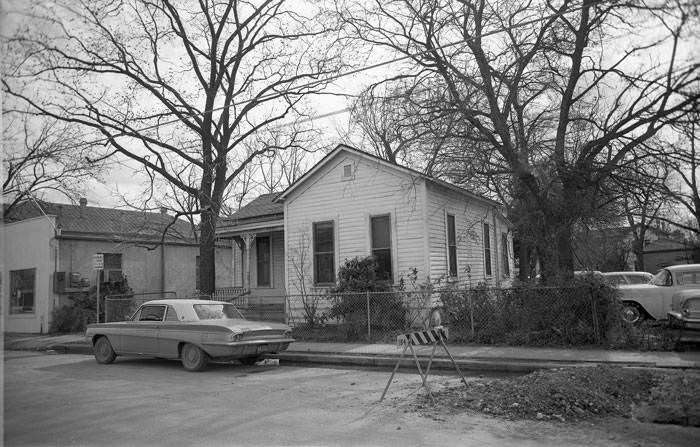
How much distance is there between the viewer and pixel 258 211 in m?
23.4

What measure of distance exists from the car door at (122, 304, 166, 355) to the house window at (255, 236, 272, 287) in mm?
9829

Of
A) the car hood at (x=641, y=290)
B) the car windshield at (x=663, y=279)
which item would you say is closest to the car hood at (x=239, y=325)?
the car hood at (x=641, y=290)

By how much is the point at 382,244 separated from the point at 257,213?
7381mm

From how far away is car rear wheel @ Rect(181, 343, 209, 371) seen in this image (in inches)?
450

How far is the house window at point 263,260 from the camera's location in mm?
22656

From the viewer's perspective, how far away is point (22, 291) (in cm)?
2352

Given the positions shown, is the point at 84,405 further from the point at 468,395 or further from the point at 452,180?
the point at 452,180

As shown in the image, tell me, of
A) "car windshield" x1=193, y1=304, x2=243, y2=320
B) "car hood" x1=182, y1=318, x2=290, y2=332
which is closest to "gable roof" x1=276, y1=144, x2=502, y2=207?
"car hood" x1=182, y1=318, x2=290, y2=332

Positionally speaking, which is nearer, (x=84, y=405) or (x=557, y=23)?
(x=84, y=405)

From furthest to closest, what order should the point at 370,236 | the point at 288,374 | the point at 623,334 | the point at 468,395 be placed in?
the point at 370,236 → the point at 623,334 → the point at 288,374 → the point at 468,395

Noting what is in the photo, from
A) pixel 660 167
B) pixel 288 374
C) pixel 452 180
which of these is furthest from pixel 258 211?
pixel 660 167

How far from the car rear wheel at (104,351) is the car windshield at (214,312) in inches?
103

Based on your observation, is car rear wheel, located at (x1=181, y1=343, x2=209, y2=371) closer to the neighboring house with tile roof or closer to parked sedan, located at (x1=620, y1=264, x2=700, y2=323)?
the neighboring house with tile roof

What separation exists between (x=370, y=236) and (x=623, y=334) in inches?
316
